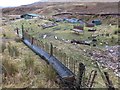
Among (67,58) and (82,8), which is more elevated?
(82,8)

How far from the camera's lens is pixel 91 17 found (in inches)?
1055

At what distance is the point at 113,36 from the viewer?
1465cm

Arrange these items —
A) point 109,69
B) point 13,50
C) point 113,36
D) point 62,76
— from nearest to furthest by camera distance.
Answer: point 62,76
point 109,69
point 13,50
point 113,36

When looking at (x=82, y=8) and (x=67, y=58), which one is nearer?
(x=67, y=58)

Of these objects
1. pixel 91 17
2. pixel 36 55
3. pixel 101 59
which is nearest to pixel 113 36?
pixel 101 59

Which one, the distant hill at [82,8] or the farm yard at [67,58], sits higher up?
the distant hill at [82,8]

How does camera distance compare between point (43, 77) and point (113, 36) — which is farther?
point (113, 36)

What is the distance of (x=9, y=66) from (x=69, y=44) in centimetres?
646

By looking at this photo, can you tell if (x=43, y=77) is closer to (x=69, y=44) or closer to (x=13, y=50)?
(x=13, y=50)

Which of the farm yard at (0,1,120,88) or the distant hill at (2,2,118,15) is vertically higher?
the distant hill at (2,2,118,15)

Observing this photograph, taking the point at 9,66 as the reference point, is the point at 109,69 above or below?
below

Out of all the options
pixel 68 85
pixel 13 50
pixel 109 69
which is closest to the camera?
pixel 68 85

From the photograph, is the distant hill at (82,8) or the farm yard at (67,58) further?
the distant hill at (82,8)

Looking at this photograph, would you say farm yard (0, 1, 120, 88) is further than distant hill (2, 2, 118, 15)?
No
